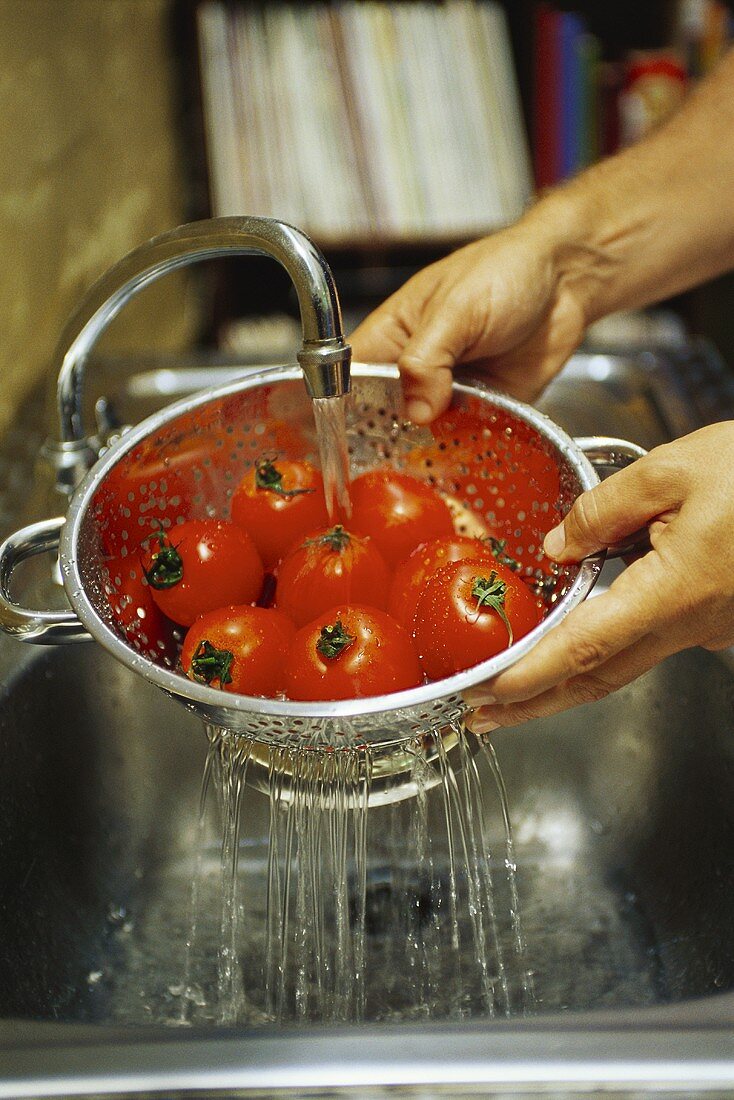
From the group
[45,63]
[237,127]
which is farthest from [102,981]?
[237,127]

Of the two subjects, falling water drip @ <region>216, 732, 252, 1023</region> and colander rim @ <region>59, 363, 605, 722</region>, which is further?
falling water drip @ <region>216, 732, 252, 1023</region>

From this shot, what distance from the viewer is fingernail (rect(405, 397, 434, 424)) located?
0.85 metres

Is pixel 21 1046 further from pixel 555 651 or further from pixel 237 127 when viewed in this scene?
pixel 237 127

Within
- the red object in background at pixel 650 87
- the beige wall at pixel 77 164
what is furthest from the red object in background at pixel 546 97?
the beige wall at pixel 77 164

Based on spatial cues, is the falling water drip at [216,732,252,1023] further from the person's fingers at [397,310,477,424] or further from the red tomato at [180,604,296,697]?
the person's fingers at [397,310,477,424]

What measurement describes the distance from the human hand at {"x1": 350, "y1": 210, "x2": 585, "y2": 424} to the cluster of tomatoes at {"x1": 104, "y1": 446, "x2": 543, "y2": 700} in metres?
0.09

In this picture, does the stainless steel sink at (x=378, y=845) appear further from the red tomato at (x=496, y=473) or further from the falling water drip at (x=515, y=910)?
the red tomato at (x=496, y=473)

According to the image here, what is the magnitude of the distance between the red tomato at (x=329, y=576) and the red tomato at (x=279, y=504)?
0.04 m

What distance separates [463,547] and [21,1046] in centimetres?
43

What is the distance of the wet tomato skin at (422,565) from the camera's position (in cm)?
76

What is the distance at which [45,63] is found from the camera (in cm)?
138

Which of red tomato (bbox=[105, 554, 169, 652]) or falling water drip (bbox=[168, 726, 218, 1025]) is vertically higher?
red tomato (bbox=[105, 554, 169, 652])

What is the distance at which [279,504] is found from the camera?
840 mm

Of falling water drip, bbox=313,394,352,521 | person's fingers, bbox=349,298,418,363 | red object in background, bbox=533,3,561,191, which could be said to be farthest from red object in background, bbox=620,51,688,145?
falling water drip, bbox=313,394,352,521
